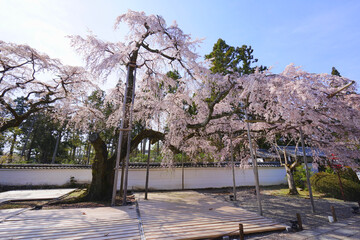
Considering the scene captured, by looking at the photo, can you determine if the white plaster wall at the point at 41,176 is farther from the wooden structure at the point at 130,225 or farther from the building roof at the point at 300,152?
the building roof at the point at 300,152

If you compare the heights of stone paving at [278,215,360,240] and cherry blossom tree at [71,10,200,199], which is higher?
cherry blossom tree at [71,10,200,199]

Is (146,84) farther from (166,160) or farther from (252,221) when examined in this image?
(252,221)

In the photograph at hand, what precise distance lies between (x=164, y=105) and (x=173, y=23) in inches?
136

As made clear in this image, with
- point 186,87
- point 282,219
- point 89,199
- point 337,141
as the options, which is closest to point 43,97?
point 89,199

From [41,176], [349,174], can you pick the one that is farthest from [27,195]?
[349,174]

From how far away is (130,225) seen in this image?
3.58 metres

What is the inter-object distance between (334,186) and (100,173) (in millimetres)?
10783

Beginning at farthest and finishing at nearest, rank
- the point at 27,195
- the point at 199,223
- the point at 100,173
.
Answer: the point at 27,195 → the point at 100,173 → the point at 199,223

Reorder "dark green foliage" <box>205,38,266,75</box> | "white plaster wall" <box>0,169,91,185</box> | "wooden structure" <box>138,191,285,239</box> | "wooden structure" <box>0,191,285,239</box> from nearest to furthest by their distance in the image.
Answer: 1. "wooden structure" <box>0,191,285,239</box>
2. "wooden structure" <box>138,191,285,239</box>
3. "white plaster wall" <box>0,169,91,185</box>
4. "dark green foliage" <box>205,38,266,75</box>

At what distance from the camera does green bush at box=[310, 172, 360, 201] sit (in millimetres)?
7270

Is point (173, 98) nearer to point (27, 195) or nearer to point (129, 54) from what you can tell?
point (129, 54)

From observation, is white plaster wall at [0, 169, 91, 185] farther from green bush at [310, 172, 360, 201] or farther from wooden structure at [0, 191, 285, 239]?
green bush at [310, 172, 360, 201]

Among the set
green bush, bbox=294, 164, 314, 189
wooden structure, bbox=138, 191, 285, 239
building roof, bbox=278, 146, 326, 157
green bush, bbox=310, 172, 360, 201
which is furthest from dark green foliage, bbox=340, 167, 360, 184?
wooden structure, bbox=138, 191, 285, 239

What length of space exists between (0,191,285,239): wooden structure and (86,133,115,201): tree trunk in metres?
1.93
